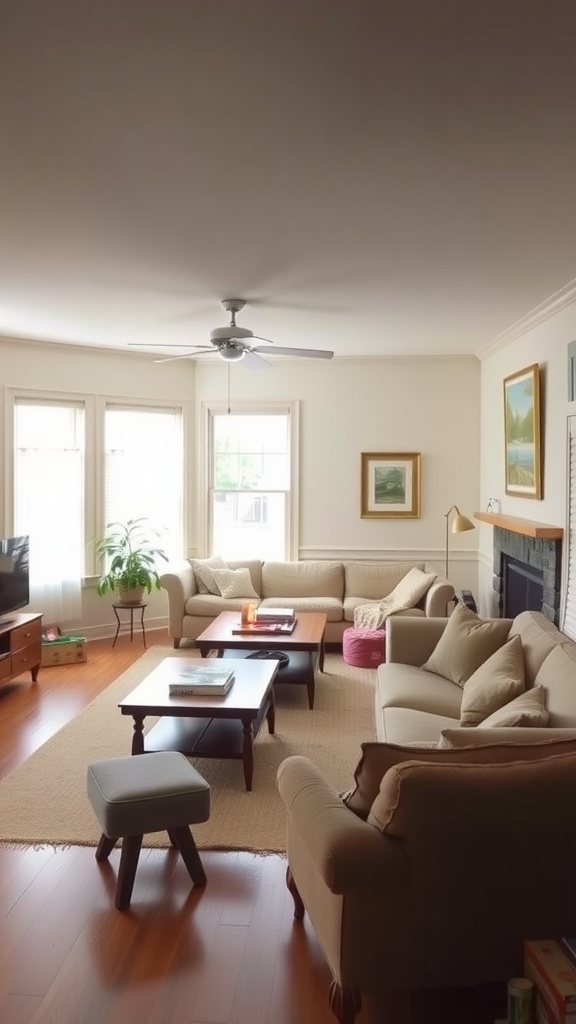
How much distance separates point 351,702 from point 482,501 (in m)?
2.79

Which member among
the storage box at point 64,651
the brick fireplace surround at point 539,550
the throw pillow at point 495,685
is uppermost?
the brick fireplace surround at point 539,550

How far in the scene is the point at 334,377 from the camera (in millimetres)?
7219

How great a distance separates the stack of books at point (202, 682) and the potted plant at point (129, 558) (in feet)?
8.31

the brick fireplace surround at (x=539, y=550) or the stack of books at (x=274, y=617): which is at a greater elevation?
the brick fireplace surround at (x=539, y=550)

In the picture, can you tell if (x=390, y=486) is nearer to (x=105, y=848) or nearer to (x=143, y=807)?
(x=105, y=848)

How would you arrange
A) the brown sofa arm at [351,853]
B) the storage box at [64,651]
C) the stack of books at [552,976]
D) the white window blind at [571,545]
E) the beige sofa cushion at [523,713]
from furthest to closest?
the storage box at [64,651]
the white window blind at [571,545]
the beige sofa cushion at [523,713]
the brown sofa arm at [351,853]
the stack of books at [552,976]

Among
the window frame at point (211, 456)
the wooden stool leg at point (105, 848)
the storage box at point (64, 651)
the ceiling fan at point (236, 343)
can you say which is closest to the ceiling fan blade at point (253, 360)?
the ceiling fan at point (236, 343)

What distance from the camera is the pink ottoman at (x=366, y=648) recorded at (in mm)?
5852

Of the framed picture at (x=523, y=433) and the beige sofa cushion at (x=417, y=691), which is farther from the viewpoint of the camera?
the framed picture at (x=523, y=433)

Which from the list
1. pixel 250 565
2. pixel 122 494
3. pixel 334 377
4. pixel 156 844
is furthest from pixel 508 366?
pixel 156 844

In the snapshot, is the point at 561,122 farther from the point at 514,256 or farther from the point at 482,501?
the point at 482,501

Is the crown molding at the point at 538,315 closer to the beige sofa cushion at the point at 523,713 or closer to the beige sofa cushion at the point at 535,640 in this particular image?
the beige sofa cushion at the point at 535,640

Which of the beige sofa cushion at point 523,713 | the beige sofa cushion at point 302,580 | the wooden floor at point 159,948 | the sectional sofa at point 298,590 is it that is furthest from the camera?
the beige sofa cushion at point 302,580

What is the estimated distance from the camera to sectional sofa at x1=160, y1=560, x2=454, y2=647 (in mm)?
6355
